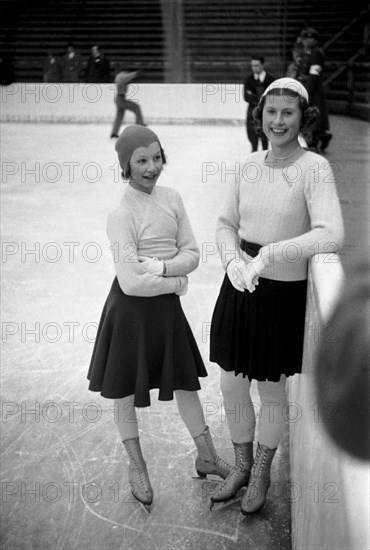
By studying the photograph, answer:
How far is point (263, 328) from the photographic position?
1962mm

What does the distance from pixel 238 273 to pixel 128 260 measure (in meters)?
0.35

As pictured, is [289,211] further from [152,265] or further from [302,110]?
[152,265]

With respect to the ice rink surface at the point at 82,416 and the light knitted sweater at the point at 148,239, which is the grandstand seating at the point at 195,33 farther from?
the light knitted sweater at the point at 148,239

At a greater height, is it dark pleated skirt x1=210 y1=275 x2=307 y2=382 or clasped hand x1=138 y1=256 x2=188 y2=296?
clasped hand x1=138 y1=256 x2=188 y2=296

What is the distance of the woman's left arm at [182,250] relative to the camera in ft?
6.72

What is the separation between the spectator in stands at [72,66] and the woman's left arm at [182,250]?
14.4 metres

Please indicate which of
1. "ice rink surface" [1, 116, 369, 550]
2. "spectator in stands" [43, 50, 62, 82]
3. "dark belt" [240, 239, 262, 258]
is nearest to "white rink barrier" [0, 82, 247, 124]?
"spectator in stands" [43, 50, 62, 82]

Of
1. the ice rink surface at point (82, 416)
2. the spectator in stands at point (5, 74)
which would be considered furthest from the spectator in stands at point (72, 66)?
the ice rink surface at point (82, 416)

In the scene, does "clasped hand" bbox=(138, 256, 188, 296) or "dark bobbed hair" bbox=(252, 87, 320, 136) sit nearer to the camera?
"dark bobbed hair" bbox=(252, 87, 320, 136)

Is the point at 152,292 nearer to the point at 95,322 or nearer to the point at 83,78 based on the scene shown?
the point at 95,322

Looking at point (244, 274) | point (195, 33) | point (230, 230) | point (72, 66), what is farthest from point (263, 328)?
point (195, 33)

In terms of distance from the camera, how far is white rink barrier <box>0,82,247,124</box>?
1357cm

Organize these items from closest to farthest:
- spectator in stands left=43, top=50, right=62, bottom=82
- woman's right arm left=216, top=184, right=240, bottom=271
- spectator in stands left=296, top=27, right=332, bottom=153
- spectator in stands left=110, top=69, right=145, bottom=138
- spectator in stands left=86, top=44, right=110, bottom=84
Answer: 1. woman's right arm left=216, top=184, right=240, bottom=271
2. spectator in stands left=296, top=27, right=332, bottom=153
3. spectator in stands left=110, top=69, right=145, bottom=138
4. spectator in stands left=86, top=44, right=110, bottom=84
5. spectator in stands left=43, top=50, right=62, bottom=82

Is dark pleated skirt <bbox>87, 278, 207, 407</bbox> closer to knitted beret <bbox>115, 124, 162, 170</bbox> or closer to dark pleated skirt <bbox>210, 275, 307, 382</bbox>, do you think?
dark pleated skirt <bbox>210, 275, 307, 382</bbox>
